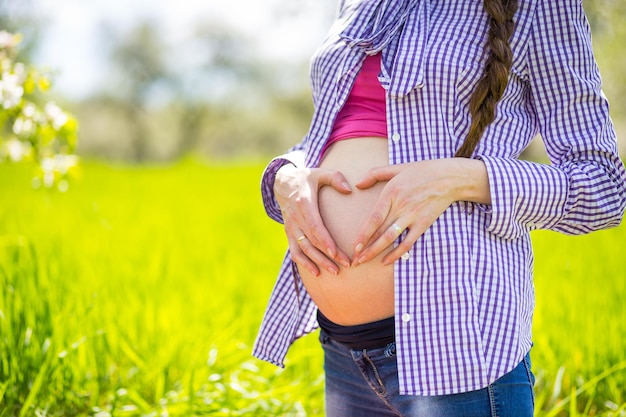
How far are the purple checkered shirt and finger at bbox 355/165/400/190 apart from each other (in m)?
0.04

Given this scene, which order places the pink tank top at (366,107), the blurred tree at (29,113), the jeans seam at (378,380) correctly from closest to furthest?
1. the jeans seam at (378,380)
2. the pink tank top at (366,107)
3. the blurred tree at (29,113)

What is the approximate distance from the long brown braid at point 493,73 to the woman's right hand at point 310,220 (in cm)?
28

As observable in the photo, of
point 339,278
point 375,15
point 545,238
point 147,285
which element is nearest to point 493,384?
point 339,278

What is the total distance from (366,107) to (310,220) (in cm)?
28

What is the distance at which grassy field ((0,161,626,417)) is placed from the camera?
1.93m

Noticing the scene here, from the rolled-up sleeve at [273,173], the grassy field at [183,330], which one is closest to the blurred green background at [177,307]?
the grassy field at [183,330]

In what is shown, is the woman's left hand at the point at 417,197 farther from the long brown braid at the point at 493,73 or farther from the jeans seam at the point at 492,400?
the jeans seam at the point at 492,400

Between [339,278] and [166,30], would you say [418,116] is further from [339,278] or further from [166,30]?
[166,30]

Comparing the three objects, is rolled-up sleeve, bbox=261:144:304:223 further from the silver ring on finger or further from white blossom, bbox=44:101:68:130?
white blossom, bbox=44:101:68:130

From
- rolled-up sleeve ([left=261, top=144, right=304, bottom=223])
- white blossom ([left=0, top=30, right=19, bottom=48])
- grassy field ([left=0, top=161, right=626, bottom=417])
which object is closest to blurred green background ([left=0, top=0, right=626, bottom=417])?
grassy field ([left=0, top=161, right=626, bottom=417])

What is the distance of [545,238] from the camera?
4.39m

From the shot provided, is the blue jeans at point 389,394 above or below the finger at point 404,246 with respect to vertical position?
below

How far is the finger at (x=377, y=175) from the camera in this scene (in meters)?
→ 1.13

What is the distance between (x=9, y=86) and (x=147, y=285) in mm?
1379
